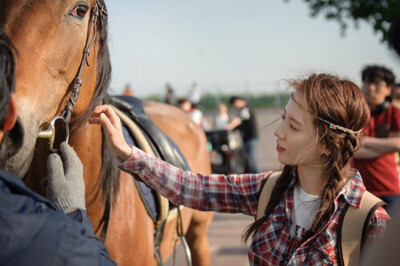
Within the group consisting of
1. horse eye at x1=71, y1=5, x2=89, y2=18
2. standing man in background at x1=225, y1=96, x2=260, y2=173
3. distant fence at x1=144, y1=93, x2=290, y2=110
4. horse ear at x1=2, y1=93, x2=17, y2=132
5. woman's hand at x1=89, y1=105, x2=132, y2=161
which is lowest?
distant fence at x1=144, y1=93, x2=290, y2=110

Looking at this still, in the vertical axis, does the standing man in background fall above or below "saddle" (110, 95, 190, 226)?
below

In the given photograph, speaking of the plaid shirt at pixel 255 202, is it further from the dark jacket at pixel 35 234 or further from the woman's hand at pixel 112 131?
the dark jacket at pixel 35 234

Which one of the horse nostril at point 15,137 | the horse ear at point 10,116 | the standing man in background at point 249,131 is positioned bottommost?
the standing man in background at point 249,131

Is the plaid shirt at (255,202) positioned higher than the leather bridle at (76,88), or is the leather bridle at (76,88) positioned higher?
the leather bridle at (76,88)

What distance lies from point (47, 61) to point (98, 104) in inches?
18.2

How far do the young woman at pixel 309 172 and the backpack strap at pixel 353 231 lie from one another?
0.9 inches

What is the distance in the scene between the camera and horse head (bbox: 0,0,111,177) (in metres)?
1.52

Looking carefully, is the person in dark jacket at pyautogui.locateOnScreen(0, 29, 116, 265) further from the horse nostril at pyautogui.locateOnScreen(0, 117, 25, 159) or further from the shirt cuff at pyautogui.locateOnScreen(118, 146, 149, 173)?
the shirt cuff at pyautogui.locateOnScreen(118, 146, 149, 173)

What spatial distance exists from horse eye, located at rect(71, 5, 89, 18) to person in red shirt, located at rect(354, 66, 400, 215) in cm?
219

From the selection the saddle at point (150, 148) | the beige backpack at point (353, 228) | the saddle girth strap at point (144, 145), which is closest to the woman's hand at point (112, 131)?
the saddle at point (150, 148)

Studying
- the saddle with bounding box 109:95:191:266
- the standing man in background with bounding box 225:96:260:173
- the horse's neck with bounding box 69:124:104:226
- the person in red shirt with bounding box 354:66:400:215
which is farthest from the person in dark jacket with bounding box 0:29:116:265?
the standing man in background with bounding box 225:96:260:173

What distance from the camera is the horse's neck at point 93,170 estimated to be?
218 centimetres

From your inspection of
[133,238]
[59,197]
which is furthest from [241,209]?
[59,197]

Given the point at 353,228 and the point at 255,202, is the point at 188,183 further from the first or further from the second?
the point at 353,228
